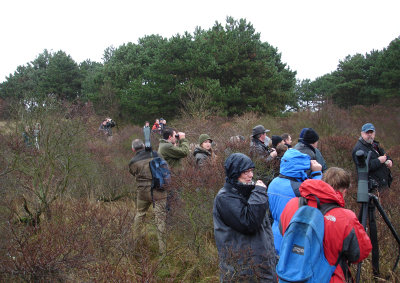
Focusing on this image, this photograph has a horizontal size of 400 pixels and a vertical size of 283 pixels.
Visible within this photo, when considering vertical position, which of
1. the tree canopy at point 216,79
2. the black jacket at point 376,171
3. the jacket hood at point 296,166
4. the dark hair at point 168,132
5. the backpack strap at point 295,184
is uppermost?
the tree canopy at point 216,79

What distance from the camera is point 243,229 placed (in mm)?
2582

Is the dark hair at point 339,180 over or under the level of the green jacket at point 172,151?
under

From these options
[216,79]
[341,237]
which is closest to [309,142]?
[341,237]

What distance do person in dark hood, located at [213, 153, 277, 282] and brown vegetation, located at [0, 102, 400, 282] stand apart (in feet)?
1.66

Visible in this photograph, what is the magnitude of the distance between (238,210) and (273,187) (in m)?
0.81

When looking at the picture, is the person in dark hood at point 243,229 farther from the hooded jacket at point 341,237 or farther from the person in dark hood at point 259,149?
the person in dark hood at point 259,149

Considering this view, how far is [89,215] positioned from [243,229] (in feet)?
7.22

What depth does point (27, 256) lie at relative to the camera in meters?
2.84

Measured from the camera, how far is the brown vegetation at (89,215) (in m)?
2.98

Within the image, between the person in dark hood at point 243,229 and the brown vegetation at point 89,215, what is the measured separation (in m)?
0.51

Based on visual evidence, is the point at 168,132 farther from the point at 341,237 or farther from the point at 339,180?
the point at 341,237

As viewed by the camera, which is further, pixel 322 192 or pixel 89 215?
pixel 89 215

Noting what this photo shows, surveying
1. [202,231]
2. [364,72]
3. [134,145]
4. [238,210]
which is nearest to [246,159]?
[238,210]

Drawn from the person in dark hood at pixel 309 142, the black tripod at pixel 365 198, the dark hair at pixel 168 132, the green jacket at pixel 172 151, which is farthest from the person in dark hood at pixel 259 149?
the black tripod at pixel 365 198
